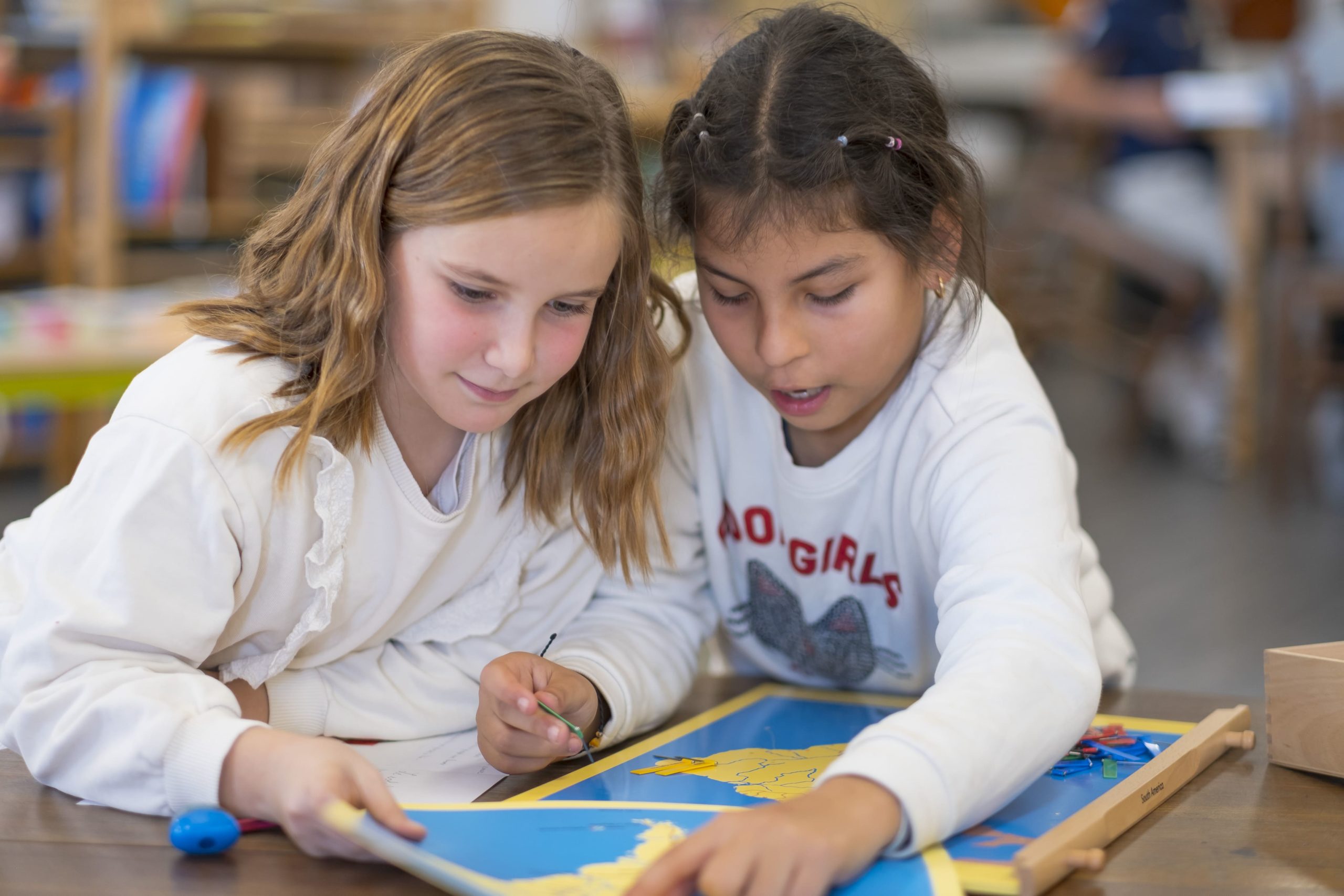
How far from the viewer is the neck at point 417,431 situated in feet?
2.95

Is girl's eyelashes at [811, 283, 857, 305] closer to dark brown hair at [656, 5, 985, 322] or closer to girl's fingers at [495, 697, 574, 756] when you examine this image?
dark brown hair at [656, 5, 985, 322]

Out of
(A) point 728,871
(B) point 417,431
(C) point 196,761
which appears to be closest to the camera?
(A) point 728,871

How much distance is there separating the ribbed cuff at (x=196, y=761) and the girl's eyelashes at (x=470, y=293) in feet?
0.90

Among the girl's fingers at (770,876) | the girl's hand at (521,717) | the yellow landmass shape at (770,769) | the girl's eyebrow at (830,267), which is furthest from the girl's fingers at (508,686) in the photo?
the girl's eyebrow at (830,267)

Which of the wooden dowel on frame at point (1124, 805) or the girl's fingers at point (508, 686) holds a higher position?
the girl's fingers at point (508, 686)

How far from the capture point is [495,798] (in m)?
0.79

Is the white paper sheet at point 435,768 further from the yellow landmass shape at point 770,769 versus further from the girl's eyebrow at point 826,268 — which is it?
the girl's eyebrow at point 826,268

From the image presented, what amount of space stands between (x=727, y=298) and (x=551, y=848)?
0.42 meters

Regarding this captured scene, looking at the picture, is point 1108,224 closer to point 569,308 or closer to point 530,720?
point 569,308

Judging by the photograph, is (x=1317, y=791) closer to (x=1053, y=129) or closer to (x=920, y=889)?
(x=920, y=889)

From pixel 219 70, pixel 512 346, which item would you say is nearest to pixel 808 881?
pixel 512 346

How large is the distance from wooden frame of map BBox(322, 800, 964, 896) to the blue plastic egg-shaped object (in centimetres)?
6

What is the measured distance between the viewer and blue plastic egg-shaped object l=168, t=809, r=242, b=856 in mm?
672

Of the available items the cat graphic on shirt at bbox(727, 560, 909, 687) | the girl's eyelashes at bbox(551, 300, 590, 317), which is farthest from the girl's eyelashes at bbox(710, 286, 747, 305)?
the cat graphic on shirt at bbox(727, 560, 909, 687)
